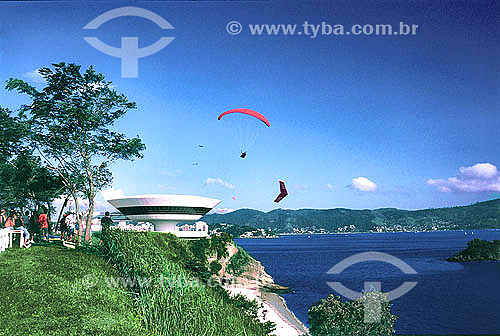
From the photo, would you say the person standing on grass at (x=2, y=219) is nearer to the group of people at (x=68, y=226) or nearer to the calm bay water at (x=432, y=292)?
the group of people at (x=68, y=226)

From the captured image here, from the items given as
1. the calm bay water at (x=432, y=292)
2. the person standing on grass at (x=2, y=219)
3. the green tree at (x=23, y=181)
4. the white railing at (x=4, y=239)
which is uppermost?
the green tree at (x=23, y=181)

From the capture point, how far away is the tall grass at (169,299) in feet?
32.5

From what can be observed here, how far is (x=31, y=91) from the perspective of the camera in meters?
28.2

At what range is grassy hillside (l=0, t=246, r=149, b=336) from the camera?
25.3 feet

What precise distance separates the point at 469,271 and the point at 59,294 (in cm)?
8420

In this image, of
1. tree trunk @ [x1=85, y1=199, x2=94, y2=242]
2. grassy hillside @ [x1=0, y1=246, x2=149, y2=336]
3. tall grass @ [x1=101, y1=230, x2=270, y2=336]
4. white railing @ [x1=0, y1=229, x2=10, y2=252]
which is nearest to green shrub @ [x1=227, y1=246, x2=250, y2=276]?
tree trunk @ [x1=85, y1=199, x2=94, y2=242]

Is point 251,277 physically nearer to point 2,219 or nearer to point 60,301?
point 2,219

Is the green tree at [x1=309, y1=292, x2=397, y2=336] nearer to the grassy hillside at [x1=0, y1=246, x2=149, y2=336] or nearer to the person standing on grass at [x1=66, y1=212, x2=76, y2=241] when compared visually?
the grassy hillside at [x1=0, y1=246, x2=149, y2=336]

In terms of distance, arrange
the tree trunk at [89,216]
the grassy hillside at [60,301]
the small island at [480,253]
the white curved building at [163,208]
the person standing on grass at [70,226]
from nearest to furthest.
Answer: the grassy hillside at [60,301]
the person standing on grass at [70,226]
the tree trunk at [89,216]
the white curved building at [163,208]
the small island at [480,253]

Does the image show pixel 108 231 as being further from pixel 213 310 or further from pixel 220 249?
pixel 220 249
